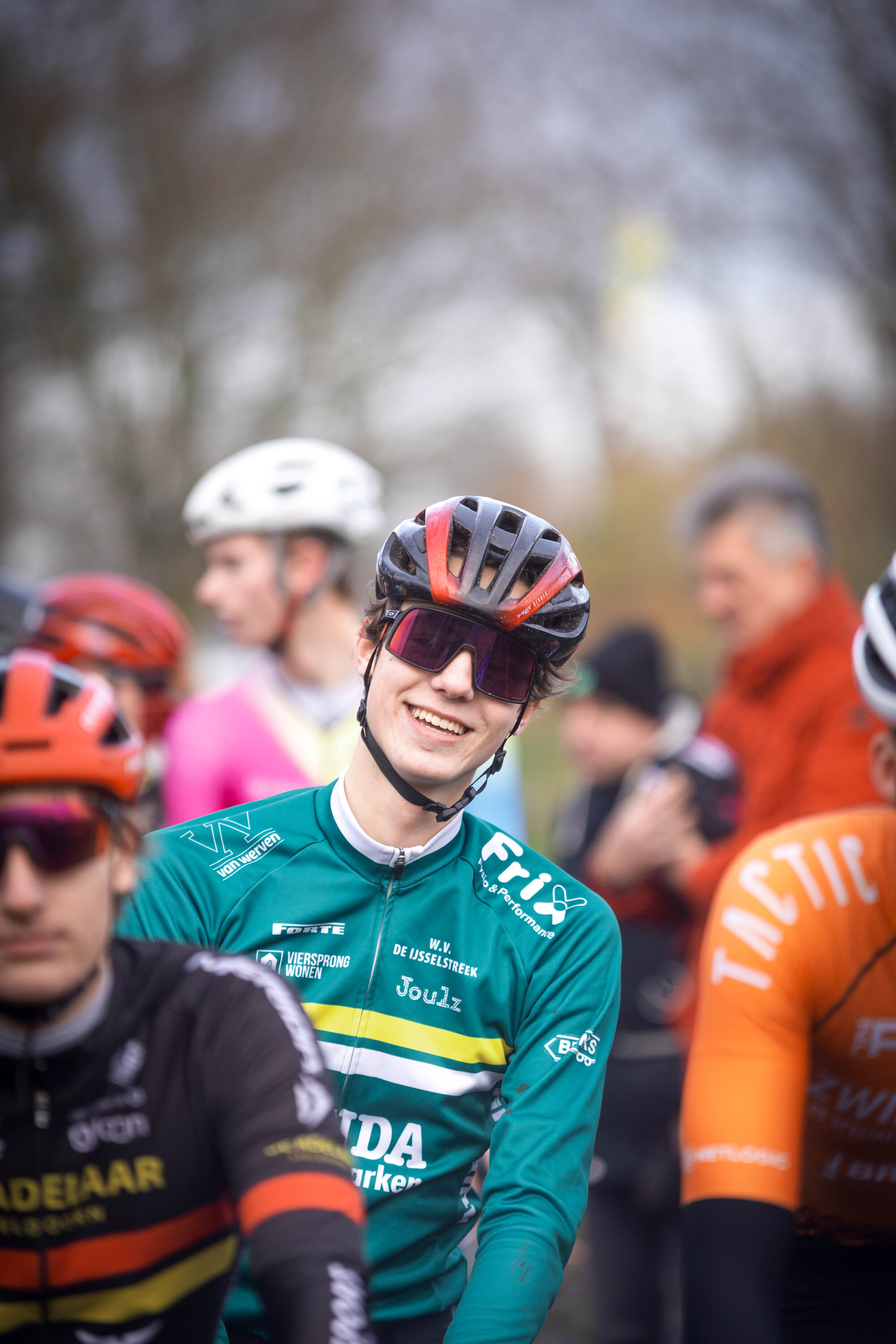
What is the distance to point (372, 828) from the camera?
2.61 meters

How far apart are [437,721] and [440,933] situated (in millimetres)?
455

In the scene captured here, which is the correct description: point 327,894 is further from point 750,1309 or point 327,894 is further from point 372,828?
point 750,1309

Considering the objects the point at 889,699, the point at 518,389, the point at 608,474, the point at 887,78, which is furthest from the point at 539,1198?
the point at 608,474

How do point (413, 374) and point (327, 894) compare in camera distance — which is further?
point (413, 374)

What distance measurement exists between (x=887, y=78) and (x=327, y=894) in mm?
10841

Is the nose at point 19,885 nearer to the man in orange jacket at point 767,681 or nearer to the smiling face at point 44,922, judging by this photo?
the smiling face at point 44,922

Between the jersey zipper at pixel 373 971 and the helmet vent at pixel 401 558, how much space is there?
62 cm

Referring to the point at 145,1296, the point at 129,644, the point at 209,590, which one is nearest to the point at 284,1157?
the point at 145,1296

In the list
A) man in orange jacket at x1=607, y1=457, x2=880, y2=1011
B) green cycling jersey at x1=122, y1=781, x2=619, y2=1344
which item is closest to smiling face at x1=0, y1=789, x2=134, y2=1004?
green cycling jersey at x1=122, y1=781, x2=619, y2=1344

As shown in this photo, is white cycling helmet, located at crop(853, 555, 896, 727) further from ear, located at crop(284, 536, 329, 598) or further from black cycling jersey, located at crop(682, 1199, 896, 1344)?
ear, located at crop(284, 536, 329, 598)

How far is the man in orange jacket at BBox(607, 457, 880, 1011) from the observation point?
438 cm

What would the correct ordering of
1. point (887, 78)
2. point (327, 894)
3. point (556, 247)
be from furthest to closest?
point (556, 247) < point (887, 78) < point (327, 894)

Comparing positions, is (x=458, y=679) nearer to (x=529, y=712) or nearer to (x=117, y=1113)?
(x=529, y=712)

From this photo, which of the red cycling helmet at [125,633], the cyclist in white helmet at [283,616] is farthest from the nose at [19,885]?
the red cycling helmet at [125,633]
